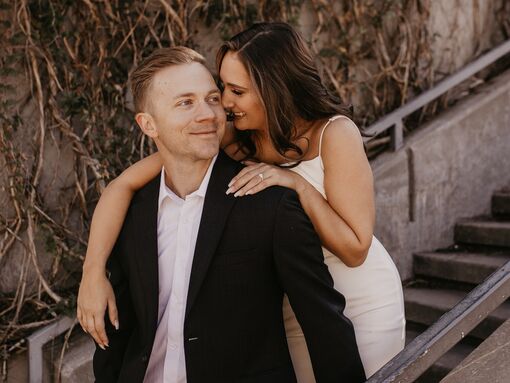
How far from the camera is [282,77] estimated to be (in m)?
2.49

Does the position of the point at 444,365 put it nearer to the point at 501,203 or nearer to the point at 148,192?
the point at 501,203

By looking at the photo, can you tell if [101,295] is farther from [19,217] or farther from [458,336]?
[19,217]

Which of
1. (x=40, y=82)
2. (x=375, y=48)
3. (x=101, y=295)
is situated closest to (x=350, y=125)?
(x=101, y=295)

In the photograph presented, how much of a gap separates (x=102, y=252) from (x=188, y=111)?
585 mm

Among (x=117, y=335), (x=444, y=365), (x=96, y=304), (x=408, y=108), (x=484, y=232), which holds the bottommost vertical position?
(x=444, y=365)

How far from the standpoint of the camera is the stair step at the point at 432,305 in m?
4.22

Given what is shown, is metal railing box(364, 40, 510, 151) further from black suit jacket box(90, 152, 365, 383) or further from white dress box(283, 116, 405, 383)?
black suit jacket box(90, 152, 365, 383)

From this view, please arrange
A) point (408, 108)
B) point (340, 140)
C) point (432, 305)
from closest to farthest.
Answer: point (340, 140)
point (432, 305)
point (408, 108)

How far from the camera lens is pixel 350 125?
2.51m

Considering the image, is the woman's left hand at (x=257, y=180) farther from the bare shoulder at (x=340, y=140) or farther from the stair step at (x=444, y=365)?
the stair step at (x=444, y=365)

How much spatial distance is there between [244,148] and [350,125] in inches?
18.0

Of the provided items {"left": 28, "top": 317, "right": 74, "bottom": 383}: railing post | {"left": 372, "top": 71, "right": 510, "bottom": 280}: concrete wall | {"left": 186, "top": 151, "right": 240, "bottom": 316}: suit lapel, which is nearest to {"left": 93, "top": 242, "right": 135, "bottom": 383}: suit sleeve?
{"left": 186, "top": 151, "right": 240, "bottom": 316}: suit lapel

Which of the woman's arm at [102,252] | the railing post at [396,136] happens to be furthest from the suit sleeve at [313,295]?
the railing post at [396,136]

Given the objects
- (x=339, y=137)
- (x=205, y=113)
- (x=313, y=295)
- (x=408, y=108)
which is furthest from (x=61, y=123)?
(x=408, y=108)
